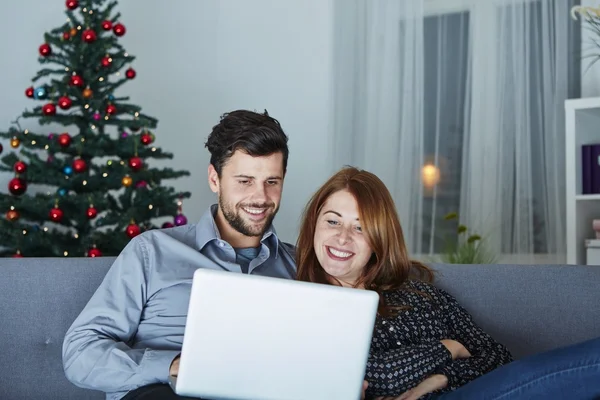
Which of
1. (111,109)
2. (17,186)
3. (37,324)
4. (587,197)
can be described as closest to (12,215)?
(17,186)

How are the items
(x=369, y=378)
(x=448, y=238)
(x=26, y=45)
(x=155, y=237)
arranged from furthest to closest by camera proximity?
(x=26, y=45) → (x=448, y=238) → (x=155, y=237) → (x=369, y=378)

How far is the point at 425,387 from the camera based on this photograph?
1.73 m

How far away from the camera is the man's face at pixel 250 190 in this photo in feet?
6.51

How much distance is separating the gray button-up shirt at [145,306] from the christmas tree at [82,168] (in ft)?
4.95

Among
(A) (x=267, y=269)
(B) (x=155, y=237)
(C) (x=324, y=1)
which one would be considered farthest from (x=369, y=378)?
(C) (x=324, y=1)

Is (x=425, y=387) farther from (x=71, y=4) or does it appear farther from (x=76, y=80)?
(x=71, y=4)

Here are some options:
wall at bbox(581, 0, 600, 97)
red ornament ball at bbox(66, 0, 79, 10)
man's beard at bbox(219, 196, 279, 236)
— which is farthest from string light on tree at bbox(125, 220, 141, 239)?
wall at bbox(581, 0, 600, 97)

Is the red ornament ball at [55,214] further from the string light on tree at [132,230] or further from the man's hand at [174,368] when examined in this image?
the man's hand at [174,368]

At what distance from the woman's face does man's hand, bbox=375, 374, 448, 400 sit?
12.4 inches

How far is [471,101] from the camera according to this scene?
4.16 metres

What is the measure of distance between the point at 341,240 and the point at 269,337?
58 cm

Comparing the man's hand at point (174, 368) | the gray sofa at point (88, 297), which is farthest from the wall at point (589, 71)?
the man's hand at point (174, 368)

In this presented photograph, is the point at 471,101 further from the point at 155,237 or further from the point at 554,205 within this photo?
the point at 155,237

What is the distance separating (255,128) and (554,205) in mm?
2323
